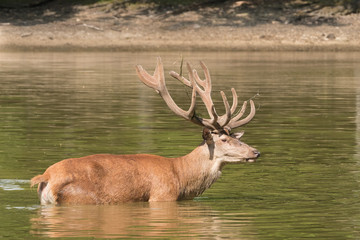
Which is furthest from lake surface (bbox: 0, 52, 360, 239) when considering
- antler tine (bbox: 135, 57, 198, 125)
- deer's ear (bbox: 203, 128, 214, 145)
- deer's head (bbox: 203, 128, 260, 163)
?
antler tine (bbox: 135, 57, 198, 125)

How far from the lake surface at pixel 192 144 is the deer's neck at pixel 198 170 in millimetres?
160

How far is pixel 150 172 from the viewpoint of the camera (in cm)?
1230

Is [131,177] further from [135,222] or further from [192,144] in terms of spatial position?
[192,144]

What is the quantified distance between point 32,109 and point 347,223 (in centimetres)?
1305

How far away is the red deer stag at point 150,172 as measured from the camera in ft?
38.4

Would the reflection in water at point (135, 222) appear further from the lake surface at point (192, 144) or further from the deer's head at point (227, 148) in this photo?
the deer's head at point (227, 148)

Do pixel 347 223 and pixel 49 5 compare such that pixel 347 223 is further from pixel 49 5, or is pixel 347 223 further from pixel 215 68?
pixel 49 5

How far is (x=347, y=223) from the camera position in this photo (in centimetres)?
1120

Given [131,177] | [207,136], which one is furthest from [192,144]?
[131,177]

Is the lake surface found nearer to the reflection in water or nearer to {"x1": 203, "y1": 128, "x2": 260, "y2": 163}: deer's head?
the reflection in water

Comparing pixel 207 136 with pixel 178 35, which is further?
pixel 178 35

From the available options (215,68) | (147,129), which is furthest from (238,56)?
(147,129)

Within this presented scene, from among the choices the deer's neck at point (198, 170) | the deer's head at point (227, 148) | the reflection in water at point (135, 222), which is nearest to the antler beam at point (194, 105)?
the deer's head at point (227, 148)

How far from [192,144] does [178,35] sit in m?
24.7
